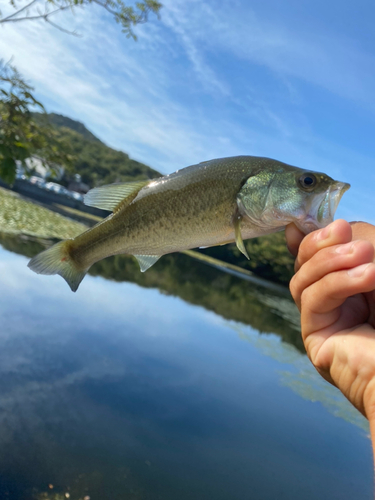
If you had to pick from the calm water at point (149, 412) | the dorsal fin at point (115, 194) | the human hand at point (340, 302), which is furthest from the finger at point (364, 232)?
the calm water at point (149, 412)

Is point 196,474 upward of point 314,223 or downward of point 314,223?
downward

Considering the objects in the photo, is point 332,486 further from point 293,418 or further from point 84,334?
point 84,334

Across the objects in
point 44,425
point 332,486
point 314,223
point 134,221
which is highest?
point 314,223

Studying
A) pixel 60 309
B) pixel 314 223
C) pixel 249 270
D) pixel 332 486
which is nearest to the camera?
pixel 314 223

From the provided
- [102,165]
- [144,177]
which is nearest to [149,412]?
[144,177]

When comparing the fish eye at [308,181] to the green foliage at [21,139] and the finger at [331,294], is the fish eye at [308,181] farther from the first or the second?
the green foliage at [21,139]

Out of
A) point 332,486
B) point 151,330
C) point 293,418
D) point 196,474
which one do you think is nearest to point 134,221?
point 196,474

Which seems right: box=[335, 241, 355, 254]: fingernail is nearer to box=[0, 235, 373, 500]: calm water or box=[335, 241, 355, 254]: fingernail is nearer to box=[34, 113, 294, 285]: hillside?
box=[0, 235, 373, 500]: calm water
